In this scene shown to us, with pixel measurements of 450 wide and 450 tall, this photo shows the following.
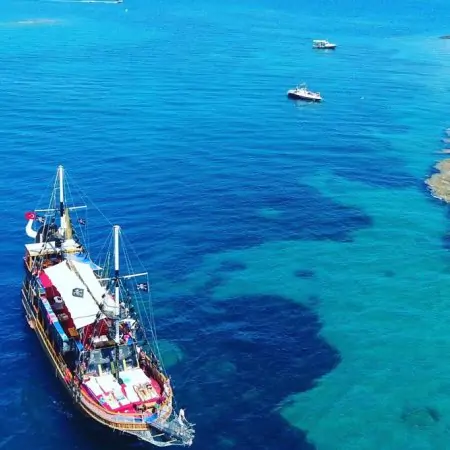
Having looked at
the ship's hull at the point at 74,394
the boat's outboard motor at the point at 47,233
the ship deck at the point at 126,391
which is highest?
the boat's outboard motor at the point at 47,233

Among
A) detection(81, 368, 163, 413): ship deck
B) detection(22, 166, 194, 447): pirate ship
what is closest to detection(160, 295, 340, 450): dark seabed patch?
detection(22, 166, 194, 447): pirate ship

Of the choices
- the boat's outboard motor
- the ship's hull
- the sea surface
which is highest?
the boat's outboard motor

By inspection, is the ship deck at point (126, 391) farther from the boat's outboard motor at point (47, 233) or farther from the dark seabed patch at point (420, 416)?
the boat's outboard motor at point (47, 233)

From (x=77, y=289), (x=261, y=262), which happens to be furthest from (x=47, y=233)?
(x=261, y=262)

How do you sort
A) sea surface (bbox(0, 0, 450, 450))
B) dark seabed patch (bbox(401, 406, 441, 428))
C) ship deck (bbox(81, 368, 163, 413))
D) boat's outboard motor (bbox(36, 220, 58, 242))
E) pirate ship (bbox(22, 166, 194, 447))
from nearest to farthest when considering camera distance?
pirate ship (bbox(22, 166, 194, 447)) < ship deck (bbox(81, 368, 163, 413)) < dark seabed patch (bbox(401, 406, 441, 428)) < sea surface (bbox(0, 0, 450, 450)) < boat's outboard motor (bbox(36, 220, 58, 242))

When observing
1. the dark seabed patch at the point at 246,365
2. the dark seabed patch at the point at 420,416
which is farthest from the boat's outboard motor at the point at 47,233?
the dark seabed patch at the point at 420,416

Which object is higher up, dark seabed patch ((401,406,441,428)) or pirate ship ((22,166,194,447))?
pirate ship ((22,166,194,447))

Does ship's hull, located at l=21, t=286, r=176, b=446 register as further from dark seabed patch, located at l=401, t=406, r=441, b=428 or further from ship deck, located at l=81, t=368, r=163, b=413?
dark seabed patch, located at l=401, t=406, r=441, b=428
